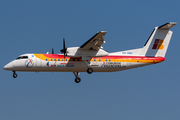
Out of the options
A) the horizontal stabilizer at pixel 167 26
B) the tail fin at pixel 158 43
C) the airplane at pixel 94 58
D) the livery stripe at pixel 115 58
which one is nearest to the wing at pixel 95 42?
the airplane at pixel 94 58

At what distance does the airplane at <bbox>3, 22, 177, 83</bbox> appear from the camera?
85.9 ft

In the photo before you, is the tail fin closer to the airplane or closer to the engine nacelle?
the airplane

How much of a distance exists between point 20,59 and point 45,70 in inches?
94.2

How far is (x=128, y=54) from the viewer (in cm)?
2823

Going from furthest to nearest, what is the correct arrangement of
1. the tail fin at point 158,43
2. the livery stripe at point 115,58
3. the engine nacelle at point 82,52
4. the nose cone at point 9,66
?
the tail fin at point 158,43
the livery stripe at point 115,58
the nose cone at point 9,66
the engine nacelle at point 82,52

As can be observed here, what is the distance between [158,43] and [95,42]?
713cm

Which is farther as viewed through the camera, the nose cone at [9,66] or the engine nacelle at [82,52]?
the nose cone at [9,66]

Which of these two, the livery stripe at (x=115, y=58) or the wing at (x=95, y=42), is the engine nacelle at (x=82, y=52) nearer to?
the wing at (x=95, y=42)

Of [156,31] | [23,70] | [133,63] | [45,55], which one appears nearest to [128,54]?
[133,63]

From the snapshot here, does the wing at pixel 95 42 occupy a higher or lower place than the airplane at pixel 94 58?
higher

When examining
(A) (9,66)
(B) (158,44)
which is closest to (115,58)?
(B) (158,44)

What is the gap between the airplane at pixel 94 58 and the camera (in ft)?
85.9

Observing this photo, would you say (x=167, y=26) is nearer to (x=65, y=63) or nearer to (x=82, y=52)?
(x=82, y=52)

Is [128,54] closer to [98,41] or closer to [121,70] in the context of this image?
[121,70]
